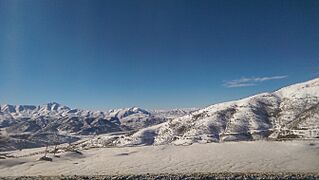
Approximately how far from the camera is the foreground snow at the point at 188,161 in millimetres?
32250

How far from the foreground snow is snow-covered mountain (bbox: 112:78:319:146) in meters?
40.7

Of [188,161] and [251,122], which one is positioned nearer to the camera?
[188,161]

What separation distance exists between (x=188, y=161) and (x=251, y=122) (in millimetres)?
67626

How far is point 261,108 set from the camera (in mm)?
110000

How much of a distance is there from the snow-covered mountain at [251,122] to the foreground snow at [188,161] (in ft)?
134

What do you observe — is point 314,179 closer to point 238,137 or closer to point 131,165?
point 131,165

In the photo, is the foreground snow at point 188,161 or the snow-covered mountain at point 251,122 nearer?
the foreground snow at point 188,161

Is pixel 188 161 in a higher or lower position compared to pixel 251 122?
lower

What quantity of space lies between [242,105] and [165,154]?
75.5 metres

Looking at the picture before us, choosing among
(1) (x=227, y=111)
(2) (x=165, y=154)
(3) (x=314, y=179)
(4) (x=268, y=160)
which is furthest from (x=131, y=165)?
(1) (x=227, y=111)

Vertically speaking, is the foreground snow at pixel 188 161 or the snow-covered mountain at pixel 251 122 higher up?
the snow-covered mountain at pixel 251 122

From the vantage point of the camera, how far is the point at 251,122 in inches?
3939

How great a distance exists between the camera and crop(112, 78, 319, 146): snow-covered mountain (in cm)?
8984

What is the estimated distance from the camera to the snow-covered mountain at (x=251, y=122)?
8984 cm
